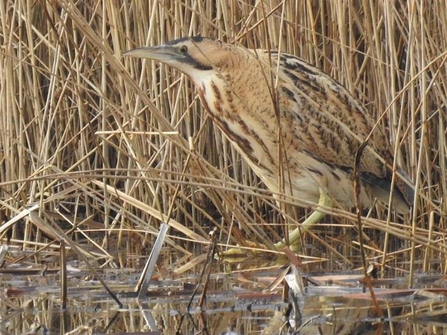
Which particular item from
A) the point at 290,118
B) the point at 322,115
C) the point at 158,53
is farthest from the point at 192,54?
the point at 322,115

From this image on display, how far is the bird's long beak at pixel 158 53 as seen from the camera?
159 inches

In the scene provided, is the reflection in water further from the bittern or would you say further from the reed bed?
Result: the bittern

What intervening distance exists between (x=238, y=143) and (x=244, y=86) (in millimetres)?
230

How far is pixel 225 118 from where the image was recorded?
4480mm

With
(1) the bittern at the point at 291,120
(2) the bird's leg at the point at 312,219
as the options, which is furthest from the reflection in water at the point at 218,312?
(1) the bittern at the point at 291,120

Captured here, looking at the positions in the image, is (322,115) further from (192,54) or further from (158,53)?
(158,53)

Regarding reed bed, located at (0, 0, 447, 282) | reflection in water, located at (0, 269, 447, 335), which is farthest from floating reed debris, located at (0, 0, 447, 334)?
reflection in water, located at (0, 269, 447, 335)

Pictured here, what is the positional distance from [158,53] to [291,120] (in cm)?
64

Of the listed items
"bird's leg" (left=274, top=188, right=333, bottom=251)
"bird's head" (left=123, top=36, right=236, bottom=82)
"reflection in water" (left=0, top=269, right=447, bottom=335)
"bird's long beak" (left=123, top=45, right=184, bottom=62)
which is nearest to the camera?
"reflection in water" (left=0, top=269, right=447, bottom=335)

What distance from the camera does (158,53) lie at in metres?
4.16

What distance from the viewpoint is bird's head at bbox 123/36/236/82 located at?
4.18 meters

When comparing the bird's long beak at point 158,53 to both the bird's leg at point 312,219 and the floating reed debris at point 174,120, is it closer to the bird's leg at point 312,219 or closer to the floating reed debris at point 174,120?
the floating reed debris at point 174,120

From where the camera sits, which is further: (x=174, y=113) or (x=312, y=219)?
(x=174, y=113)

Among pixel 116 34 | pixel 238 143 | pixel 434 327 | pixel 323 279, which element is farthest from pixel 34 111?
pixel 434 327
